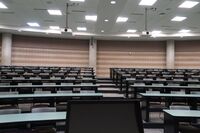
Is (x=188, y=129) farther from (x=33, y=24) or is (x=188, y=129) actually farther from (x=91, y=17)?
(x=33, y=24)

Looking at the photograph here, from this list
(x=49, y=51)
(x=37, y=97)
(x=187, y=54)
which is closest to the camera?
(x=37, y=97)

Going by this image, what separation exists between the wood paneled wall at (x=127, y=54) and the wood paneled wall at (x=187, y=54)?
4.35ft

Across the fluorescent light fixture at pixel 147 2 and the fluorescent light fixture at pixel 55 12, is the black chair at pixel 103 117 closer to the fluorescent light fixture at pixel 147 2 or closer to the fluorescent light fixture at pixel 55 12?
the fluorescent light fixture at pixel 147 2

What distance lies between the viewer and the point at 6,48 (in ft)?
54.2

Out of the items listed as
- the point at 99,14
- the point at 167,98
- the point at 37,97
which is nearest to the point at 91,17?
the point at 99,14

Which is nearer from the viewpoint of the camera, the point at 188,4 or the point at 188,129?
the point at 188,129

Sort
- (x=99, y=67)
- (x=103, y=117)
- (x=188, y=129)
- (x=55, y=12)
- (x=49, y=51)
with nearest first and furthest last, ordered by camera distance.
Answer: (x=103, y=117) → (x=188, y=129) → (x=55, y=12) → (x=49, y=51) → (x=99, y=67)

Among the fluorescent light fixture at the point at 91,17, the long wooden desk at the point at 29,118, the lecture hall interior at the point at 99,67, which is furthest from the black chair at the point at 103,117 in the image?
the fluorescent light fixture at the point at 91,17

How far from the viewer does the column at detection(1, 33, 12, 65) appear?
16469 millimetres

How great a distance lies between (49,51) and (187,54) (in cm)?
1161

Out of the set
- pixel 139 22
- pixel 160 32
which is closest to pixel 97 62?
pixel 160 32

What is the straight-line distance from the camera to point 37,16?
477 inches

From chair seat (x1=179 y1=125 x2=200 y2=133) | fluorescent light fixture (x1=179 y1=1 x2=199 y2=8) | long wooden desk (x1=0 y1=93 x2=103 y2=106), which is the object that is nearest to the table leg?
chair seat (x1=179 y1=125 x2=200 y2=133)

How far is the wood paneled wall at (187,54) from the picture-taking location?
18.8m
